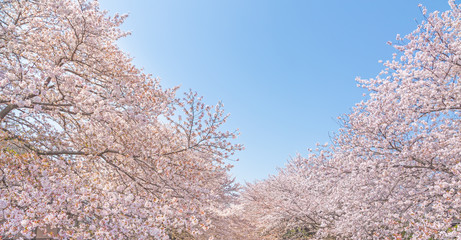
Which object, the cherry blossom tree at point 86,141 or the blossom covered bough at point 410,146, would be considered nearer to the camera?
the cherry blossom tree at point 86,141

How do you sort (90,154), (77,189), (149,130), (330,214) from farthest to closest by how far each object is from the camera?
(330,214) → (149,130) → (90,154) → (77,189)

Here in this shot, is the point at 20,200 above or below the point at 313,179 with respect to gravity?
below

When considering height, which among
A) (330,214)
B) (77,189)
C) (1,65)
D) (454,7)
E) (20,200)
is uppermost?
(454,7)

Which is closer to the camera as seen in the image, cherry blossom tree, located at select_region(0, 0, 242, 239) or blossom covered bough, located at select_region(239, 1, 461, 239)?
cherry blossom tree, located at select_region(0, 0, 242, 239)

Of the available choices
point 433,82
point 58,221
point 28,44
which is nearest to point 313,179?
point 433,82

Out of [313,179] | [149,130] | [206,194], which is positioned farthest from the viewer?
[313,179]

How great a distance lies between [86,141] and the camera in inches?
238

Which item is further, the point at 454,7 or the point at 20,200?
the point at 454,7

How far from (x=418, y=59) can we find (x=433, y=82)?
685 millimetres

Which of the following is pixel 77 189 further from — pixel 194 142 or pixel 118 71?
pixel 118 71

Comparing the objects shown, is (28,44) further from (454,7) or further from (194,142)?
(454,7)

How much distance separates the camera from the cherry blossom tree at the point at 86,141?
4.09 metres

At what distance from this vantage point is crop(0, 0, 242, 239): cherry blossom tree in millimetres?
4090

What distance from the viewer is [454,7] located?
21.1 ft
